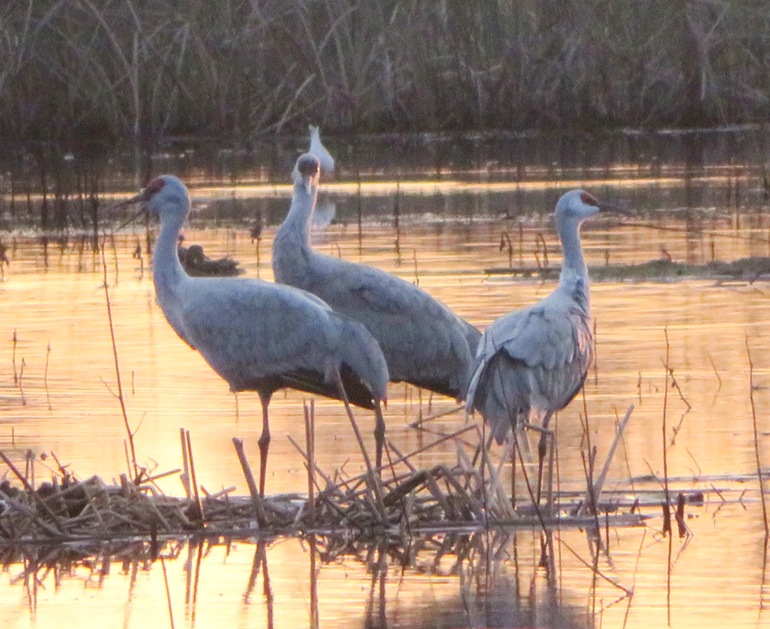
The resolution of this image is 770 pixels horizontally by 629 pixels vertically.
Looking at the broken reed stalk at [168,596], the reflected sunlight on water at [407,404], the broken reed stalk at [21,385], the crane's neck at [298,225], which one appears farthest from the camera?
the crane's neck at [298,225]

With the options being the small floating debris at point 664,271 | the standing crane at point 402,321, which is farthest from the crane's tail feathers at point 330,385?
the small floating debris at point 664,271

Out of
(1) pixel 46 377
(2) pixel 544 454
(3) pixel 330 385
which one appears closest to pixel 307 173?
(1) pixel 46 377

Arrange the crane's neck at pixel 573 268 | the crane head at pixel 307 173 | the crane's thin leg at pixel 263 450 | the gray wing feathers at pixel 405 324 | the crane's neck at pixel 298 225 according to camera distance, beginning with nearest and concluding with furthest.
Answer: the crane's thin leg at pixel 263 450, the crane's neck at pixel 573 268, the gray wing feathers at pixel 405 324, the crane's neck at pixel 298 225, the crane head at pixel 307 173

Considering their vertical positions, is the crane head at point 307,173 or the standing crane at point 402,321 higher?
the crane head at point 307,173

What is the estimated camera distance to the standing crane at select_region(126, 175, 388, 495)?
28.8 ft

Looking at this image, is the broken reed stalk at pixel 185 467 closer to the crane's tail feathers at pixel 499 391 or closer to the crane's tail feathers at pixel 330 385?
the crane's tail feathers at pixel 330 385

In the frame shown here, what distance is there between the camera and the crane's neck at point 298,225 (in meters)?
10.3

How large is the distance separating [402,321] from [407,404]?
2.15ft

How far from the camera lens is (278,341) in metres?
8.85

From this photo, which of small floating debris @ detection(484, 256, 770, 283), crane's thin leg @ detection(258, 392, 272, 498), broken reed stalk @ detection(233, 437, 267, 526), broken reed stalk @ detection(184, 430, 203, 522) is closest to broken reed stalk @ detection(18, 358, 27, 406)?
crane's thin leg @ detection(258, 392, 272, 498)

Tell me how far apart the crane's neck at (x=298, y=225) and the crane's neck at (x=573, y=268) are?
4.24ft

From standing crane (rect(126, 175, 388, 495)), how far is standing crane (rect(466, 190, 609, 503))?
485 mm

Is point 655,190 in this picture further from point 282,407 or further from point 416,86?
point 282,407

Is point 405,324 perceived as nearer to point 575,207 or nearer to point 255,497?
point 575,207
